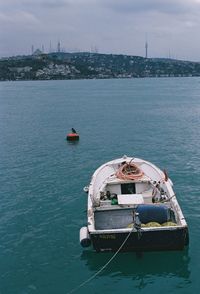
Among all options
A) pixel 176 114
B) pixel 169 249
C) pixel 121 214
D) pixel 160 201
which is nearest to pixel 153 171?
pixel 160 201

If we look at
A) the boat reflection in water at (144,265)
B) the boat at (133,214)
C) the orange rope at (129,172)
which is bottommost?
the boat reflection in water at (144,265)

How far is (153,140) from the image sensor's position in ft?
198

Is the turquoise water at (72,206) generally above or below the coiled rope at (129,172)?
below

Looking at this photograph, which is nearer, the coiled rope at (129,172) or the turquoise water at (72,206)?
the turquoise water at (72,206)

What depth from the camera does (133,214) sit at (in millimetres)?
24922

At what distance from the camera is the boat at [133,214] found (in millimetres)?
21938

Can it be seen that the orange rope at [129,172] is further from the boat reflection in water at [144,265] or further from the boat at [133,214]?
the boat reflection in water at [144,265]

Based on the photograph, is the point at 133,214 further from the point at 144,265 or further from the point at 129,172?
the point at 129,172

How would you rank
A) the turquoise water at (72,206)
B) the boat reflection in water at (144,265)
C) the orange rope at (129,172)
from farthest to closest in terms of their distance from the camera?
the orange rope at (129,172) < the boat reflection in water at (144,265) < the turquoise water at (72,206)

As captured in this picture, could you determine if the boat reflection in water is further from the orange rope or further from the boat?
the orange rope

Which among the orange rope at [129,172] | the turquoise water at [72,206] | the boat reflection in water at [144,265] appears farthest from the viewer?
the orange rope at [129,172]

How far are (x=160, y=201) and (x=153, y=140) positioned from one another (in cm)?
3327

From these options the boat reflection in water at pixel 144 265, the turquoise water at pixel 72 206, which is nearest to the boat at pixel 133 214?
the boat reflection in water at pixel 144 265

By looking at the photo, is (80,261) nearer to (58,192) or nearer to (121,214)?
(121,214)
